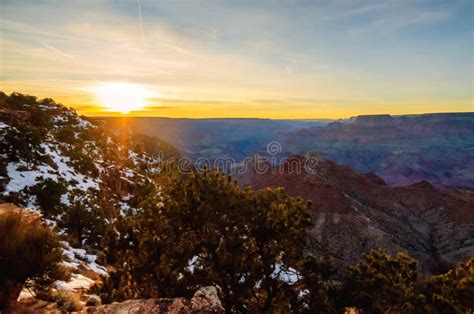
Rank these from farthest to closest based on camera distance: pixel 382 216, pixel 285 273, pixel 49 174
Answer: pixel 382 216, pixel 49 174, pixel 285 273

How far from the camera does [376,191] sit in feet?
306

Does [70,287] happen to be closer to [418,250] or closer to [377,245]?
[377,245]

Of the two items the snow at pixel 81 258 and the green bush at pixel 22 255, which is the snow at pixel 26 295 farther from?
the snow at pixel 81 258

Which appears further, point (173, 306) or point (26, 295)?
point (26, 295)

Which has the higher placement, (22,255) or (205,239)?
(22,255)

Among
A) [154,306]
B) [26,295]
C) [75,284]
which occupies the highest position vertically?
[154,306]

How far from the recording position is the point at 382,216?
77188mm

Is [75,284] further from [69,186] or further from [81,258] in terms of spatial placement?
[69,186]

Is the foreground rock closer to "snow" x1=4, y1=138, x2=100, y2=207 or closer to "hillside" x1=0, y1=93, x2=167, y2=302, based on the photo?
"hillside" x1=0, y1=93, x2=167, y2=302

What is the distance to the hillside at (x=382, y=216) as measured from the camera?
208 feet

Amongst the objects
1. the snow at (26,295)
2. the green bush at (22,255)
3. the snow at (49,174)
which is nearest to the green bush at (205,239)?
the snow at (26,295)

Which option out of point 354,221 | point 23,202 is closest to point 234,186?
point 23,202

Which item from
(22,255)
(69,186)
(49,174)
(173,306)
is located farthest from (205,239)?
(69,186)

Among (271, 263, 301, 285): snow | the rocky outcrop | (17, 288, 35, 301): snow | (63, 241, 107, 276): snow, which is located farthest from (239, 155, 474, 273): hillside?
(17, 288, 35, 301): snow
